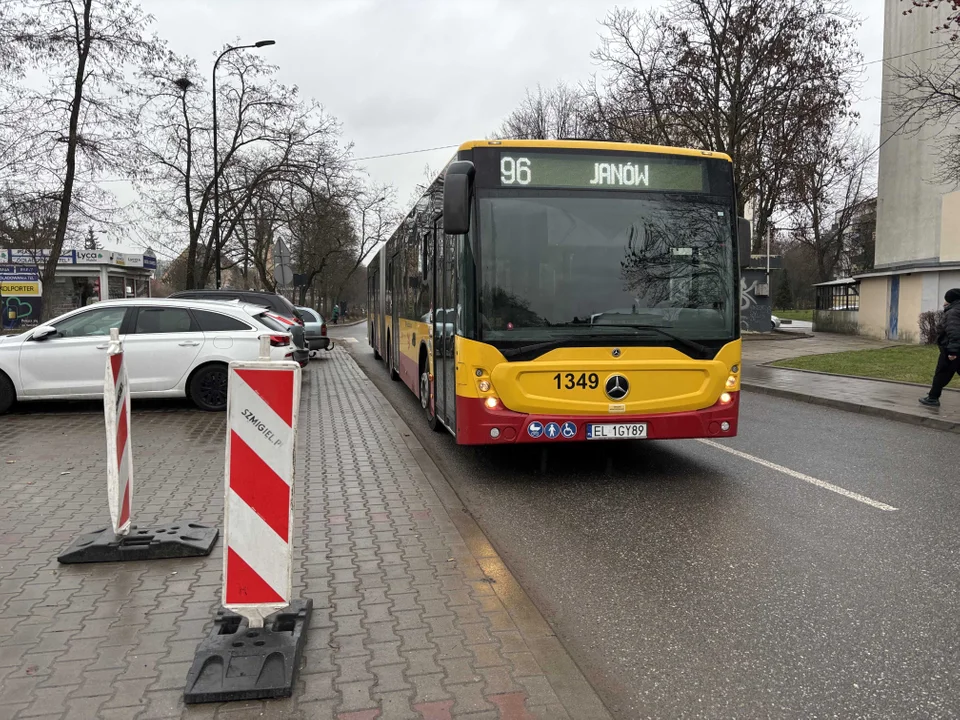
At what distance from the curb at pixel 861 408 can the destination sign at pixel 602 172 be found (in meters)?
5.38

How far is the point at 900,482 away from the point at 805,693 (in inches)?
173

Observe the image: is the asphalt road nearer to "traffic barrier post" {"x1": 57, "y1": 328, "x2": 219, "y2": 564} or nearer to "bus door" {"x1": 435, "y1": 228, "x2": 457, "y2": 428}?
"bus door" {"x1": 435, "y1": 228, "x2": 457, "y2": 428}

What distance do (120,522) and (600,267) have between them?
13.5ft

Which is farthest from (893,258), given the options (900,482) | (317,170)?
(900,482)

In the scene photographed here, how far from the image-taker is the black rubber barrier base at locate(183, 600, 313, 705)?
2977 mm

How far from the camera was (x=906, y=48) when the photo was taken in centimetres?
2675

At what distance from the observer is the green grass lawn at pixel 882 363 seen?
50.0 feet

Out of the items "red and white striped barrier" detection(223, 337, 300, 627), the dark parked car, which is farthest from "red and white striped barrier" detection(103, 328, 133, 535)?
the dark parked car

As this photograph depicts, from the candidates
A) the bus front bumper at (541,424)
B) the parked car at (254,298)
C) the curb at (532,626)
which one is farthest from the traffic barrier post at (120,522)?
the parked car at (254,298)

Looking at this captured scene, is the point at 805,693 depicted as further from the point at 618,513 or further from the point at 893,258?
the point at 893,258

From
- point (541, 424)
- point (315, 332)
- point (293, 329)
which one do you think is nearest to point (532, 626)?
point (541, 424)

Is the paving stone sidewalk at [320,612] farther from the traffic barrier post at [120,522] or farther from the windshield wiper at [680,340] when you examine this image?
the windshield wiper at [680,340]

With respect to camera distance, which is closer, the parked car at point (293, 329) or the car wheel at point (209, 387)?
the car wheel at point (209, 387)

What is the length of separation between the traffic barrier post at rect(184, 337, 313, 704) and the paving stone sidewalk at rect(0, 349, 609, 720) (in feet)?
0.34
